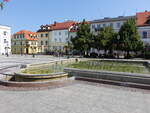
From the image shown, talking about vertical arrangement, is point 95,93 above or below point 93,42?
below

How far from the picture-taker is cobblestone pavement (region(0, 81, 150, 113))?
5660 millimetres

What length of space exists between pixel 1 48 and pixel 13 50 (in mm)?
11106

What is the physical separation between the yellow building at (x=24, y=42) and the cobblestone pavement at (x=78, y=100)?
61.7m

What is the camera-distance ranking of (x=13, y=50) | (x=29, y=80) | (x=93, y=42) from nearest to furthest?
1. (x=29, y=80)
2. (x=93, y=42)
3. (x=13, y=50)

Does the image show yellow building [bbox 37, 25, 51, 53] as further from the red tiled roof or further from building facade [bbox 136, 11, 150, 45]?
building facade [bbox 136, 11, 150, 45]

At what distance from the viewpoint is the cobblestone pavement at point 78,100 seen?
566cm

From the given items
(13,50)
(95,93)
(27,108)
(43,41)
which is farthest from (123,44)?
(13,50)

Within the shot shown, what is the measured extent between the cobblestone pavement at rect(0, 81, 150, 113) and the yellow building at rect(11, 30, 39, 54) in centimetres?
6174

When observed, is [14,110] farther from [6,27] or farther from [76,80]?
[6,27]

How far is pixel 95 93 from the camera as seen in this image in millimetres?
7496

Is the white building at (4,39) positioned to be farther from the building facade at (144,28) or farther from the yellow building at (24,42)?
the building facade at (144,28)

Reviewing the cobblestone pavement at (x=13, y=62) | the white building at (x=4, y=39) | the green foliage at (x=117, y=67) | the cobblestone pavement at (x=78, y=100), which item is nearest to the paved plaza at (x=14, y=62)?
the cobblestone pavement at (x=13, y=62)

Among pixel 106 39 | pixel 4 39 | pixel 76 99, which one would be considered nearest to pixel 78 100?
pixel 76 99

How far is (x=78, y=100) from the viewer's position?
659cm
